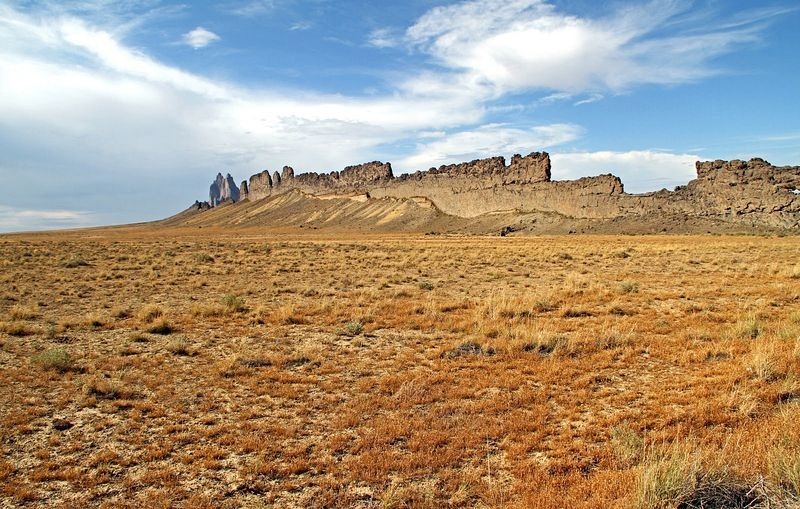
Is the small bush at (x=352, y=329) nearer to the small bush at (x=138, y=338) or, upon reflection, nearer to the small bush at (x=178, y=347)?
the small bush at (x=178, y=347)

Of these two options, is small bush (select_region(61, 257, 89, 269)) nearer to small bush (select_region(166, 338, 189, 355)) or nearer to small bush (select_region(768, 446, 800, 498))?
small bush (select_region(166, 338, 189, 355))

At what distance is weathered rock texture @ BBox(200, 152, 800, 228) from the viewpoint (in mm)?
47875

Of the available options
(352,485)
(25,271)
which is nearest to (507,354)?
(352,485)

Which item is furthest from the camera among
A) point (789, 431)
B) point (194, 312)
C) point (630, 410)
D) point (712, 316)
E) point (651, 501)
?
point (194, 312)

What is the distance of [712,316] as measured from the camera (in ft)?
36.9

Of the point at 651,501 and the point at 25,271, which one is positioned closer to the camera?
the point at 651,501

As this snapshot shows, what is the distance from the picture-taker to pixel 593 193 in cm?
6012

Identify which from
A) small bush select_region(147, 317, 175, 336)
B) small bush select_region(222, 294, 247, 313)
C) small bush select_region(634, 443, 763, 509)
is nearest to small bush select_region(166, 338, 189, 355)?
small bush select_region(147, 317, 175, 336)

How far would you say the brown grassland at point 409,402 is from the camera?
4.44 metres

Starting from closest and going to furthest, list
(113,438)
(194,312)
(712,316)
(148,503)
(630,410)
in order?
1. (148,503)
2. (113,438)
3. (630,410)
4. (712,316)
5. (194,312)

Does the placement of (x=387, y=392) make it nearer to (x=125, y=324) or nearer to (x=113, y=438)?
(x=113, y=438)

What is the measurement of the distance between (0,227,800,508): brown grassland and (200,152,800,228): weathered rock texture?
43286 mm

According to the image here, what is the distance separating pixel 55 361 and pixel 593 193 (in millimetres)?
60908

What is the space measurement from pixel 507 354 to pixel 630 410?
2896mm
